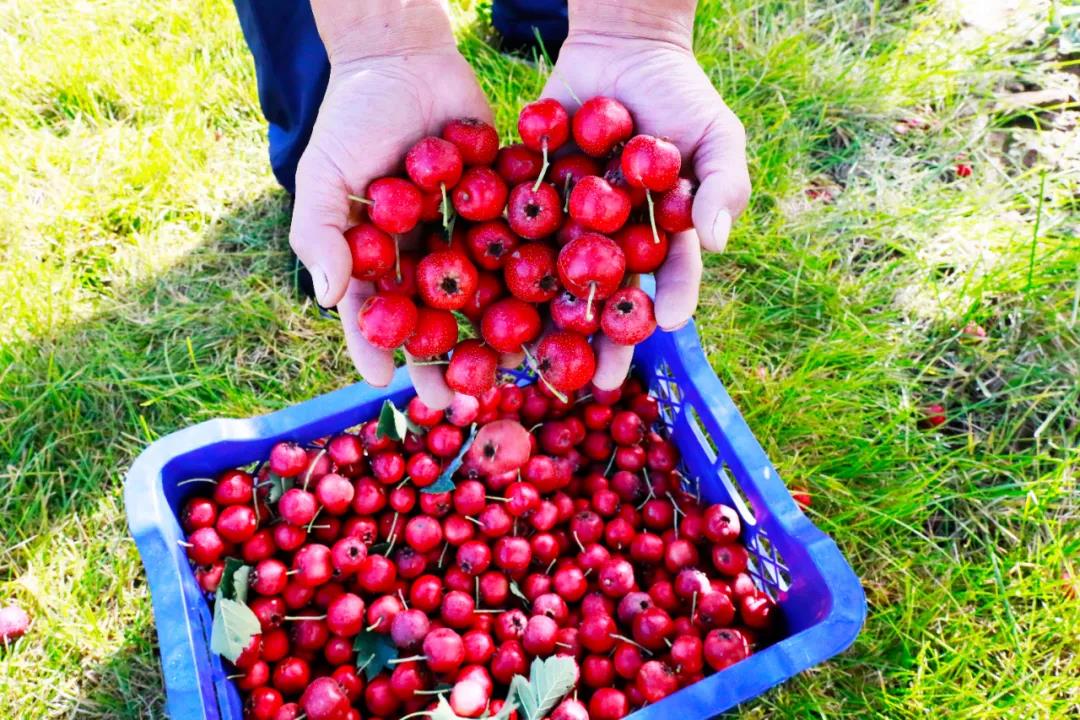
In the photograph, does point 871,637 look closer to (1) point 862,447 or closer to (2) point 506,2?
(1) point 862,447

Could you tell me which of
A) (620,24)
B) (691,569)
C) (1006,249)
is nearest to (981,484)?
(1006,249)

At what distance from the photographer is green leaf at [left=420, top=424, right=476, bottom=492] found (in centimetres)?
263

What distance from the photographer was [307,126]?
310 centimetres

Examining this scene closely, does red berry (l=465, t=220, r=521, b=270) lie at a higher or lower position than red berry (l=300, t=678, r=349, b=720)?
higher

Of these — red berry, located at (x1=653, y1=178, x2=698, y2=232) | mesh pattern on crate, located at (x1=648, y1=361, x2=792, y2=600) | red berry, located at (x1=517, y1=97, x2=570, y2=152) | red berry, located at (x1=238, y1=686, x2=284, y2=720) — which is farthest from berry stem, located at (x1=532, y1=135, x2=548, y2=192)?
red berry, located at (x1=238, y1=686, x2=284, y2=720)

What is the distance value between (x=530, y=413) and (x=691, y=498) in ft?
1.99

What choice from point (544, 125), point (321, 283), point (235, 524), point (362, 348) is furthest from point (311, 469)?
point (544, 125)

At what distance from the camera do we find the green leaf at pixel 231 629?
2.25 metres

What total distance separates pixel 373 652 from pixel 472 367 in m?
0.90

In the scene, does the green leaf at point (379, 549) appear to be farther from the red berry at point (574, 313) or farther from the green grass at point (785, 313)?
the red berry at point (574, 313)

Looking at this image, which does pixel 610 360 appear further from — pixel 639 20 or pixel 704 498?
pixel 639 20

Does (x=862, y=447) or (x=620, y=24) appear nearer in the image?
(x=620, y=24)

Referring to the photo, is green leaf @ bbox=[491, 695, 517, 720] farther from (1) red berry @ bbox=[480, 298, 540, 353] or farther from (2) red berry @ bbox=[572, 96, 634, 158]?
(2) red berry @ bbox=[572, 96, 634, 158]

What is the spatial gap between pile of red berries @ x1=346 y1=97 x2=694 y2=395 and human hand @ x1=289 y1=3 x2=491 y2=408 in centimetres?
7
